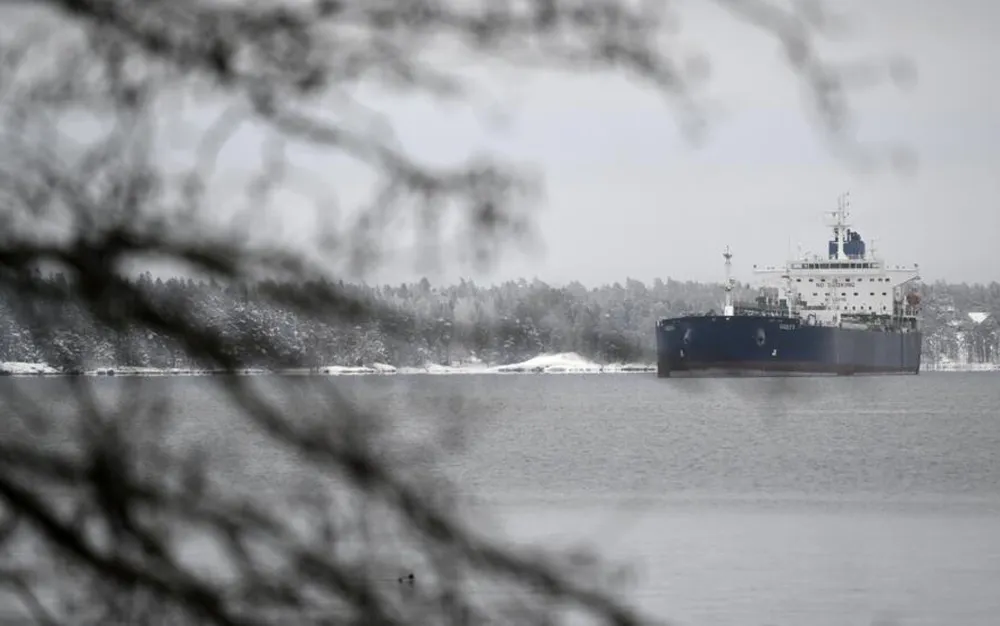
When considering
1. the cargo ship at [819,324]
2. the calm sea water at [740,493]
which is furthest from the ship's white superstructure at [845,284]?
the calm sea water at [740,493]

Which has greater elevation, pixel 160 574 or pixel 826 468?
pixel 160 574

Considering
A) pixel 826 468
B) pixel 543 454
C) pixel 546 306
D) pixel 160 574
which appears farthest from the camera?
pixel 543 454

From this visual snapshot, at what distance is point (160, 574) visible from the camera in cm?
155

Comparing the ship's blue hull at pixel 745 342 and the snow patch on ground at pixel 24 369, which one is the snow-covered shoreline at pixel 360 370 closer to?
the snow patch on ground at pixel 24 369

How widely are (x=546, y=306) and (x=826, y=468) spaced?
32784 millimetres

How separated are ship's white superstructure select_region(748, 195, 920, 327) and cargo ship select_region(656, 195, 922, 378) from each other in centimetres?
6

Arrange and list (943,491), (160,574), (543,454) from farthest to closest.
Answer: (543,454)
(943,491)
(160,574)

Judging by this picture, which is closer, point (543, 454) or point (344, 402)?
point (344, 402)

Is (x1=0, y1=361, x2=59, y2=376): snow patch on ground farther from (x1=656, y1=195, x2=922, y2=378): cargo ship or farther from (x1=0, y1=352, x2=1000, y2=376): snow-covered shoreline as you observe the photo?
(x1=656, y1=195, x2=922, y2=378): cargo ship

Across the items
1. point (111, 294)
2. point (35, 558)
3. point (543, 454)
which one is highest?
point (111, 294)

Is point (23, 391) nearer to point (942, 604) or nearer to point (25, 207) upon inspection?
point (25, 207)

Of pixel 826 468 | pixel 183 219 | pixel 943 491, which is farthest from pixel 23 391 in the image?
pixel 826 468

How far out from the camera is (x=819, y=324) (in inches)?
3088

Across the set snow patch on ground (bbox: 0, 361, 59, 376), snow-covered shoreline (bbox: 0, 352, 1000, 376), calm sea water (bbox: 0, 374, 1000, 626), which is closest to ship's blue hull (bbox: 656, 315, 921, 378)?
calm sea water (bbox: 0, 374, 1000, 626)
